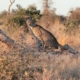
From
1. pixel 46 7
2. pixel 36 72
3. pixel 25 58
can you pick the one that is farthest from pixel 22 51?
pixel 46 7

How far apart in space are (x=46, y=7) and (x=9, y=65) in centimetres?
2857

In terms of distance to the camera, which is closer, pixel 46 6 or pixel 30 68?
pixel 30 68

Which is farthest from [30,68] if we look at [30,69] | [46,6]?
[46,6]

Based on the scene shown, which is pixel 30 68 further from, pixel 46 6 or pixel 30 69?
pixel 46 6

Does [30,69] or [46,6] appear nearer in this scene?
[30,69]

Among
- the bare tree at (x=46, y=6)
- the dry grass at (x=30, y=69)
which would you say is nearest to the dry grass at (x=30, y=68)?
the dry grass at (x=30, y=69)

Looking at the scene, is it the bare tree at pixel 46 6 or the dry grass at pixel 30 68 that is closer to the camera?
the dry grass at pixel 30 68

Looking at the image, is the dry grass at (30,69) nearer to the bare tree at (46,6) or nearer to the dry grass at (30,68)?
the dry grass at (30,68)

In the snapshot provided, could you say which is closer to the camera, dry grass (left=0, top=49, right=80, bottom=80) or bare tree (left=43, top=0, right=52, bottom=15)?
dry grass (left=0, top=49, right=80, bottom=80)

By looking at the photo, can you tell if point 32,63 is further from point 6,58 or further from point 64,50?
point 64,50

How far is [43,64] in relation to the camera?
7.00 m

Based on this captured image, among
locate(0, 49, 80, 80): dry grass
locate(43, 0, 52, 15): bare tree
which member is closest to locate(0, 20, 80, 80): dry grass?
locate(0, 49, 80, 80): dry grass

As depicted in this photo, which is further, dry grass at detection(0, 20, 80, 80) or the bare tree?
the bare tree

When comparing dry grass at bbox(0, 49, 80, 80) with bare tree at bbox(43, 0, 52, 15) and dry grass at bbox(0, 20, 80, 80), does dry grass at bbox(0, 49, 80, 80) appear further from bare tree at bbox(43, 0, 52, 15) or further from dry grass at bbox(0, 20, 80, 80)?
bare tree at bbox(43, 0, 52, 15)
